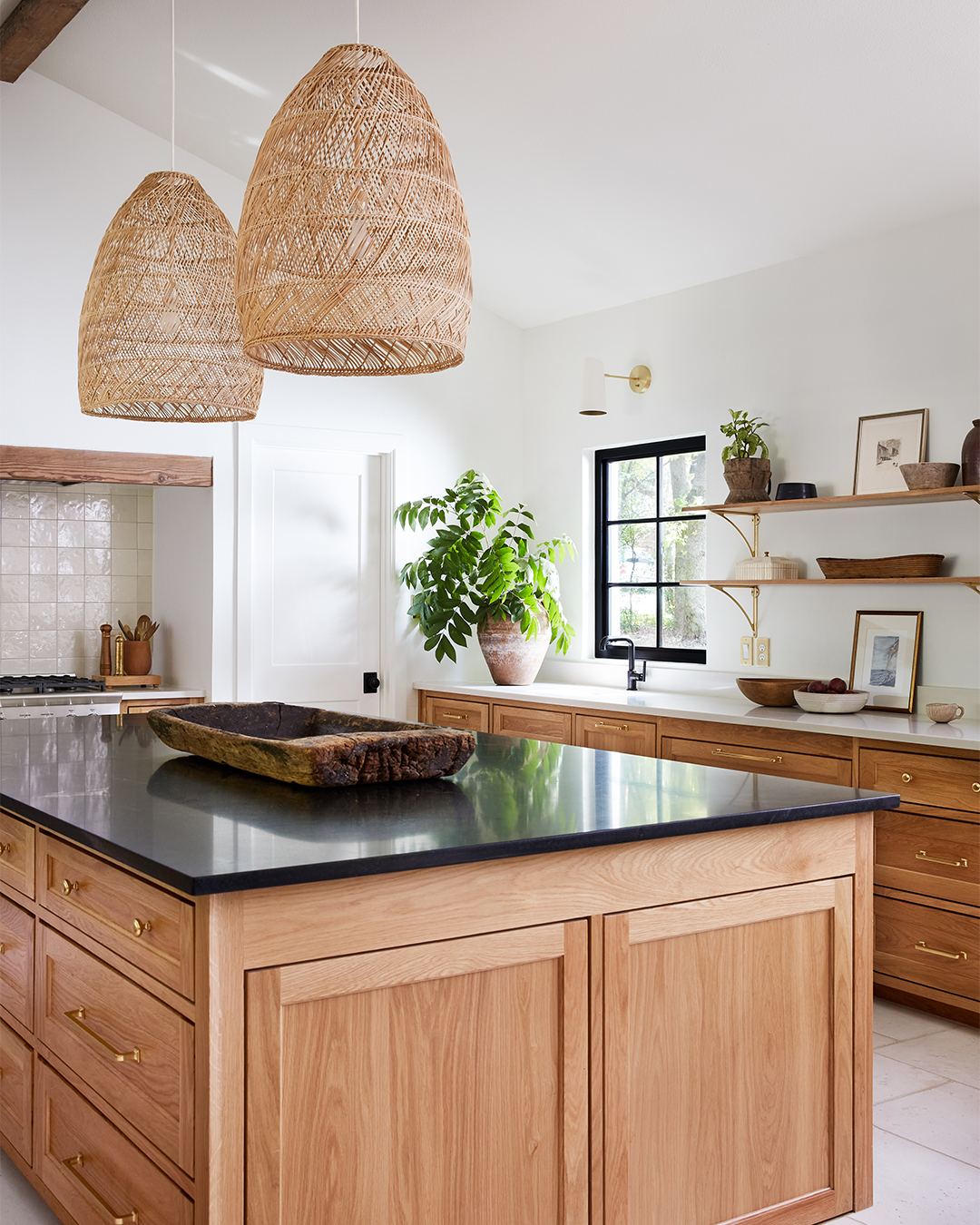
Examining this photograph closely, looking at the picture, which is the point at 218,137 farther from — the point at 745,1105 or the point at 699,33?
the point at 745,1105

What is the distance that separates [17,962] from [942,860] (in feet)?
8.44

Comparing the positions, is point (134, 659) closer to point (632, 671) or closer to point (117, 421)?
point (117, 421)

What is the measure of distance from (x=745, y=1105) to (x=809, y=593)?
2.69 m

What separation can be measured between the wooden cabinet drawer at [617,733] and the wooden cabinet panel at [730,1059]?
215 cm

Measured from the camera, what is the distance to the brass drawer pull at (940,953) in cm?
336

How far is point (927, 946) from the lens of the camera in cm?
346

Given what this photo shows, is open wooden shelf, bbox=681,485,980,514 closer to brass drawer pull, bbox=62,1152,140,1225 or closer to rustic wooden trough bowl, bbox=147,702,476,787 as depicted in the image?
rustic wooden trough bowl, bbox=147,702,476,787

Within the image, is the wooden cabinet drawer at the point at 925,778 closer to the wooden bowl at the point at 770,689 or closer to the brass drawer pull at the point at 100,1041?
the wooden bowl at the point at 770,689

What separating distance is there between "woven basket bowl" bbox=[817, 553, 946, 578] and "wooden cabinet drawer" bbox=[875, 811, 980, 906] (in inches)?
34.2

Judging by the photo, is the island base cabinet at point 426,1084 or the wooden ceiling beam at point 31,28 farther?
the wooden ceiling beam at point 31,28

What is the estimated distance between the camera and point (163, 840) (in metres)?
1.74

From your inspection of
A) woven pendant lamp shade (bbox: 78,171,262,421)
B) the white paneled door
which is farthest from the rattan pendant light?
the white paneled door

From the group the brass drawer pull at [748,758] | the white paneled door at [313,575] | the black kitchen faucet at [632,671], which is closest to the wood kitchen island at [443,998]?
the brass drawer pull at [748,758]

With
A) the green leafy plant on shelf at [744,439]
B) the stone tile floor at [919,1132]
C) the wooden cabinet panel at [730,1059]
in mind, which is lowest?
the stone tile floor at [919,1132]
